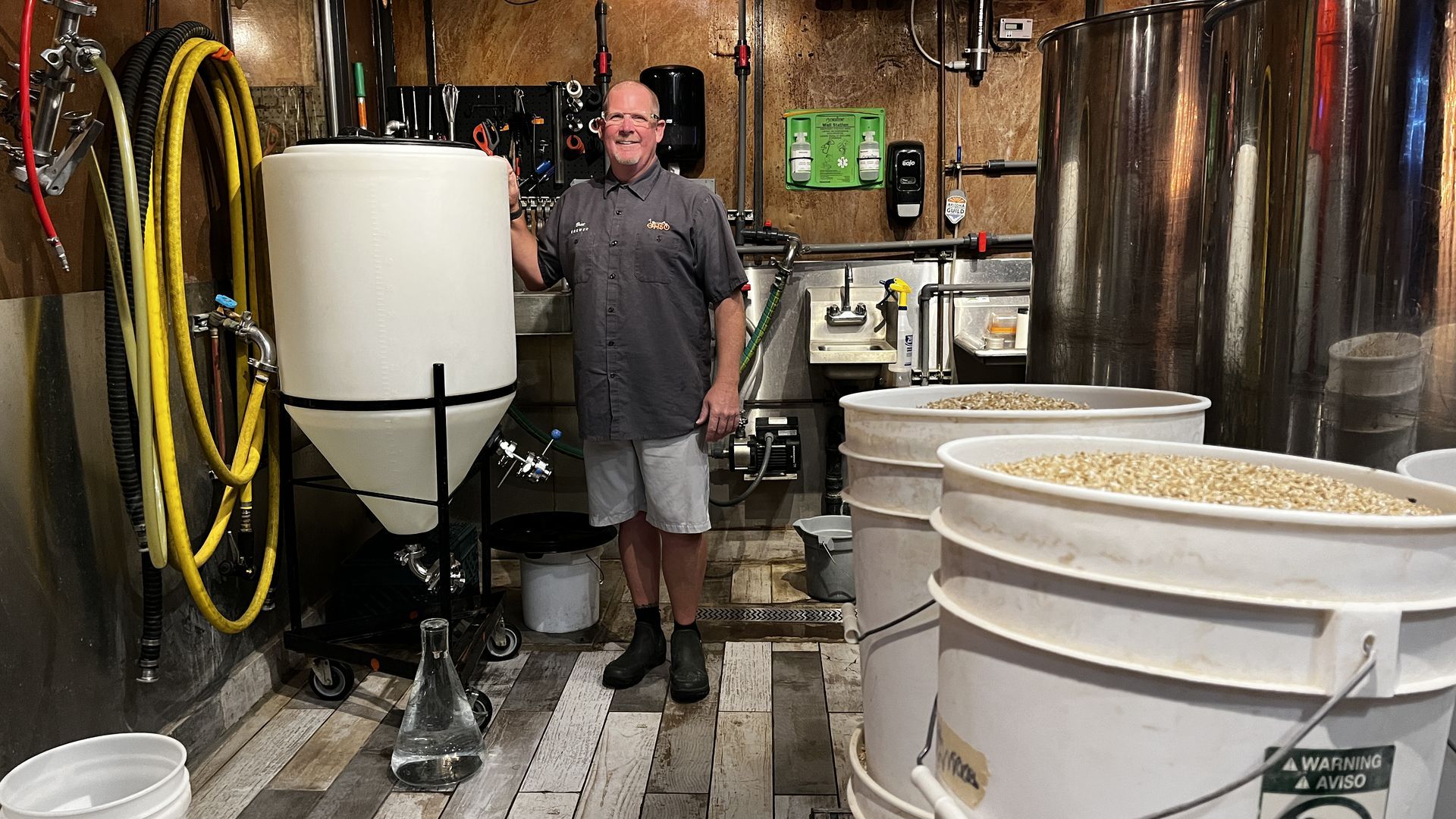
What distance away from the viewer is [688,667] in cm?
263

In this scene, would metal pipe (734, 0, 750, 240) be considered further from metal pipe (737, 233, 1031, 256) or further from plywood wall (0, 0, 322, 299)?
plywood wall (0, 0, 322, 299)

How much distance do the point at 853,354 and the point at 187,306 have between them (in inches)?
84.4

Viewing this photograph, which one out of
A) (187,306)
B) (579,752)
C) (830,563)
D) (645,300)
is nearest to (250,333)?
(187,306)

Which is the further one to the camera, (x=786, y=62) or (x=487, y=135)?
(x=786, y=62)

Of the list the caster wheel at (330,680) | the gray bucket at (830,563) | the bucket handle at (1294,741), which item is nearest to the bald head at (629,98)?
the gray bucket at (830,563)

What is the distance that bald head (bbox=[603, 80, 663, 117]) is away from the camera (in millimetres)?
2645

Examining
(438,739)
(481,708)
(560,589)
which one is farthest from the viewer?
(560,589)

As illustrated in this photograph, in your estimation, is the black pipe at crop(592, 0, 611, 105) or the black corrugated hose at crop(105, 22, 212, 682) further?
the black pipe at crop(592, 0, 611, 105)

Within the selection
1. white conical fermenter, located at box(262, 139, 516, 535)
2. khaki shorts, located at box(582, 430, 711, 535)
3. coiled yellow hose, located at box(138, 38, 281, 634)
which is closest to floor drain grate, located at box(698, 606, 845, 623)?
khaki shorts, located at box(582, 430, 711, 535)

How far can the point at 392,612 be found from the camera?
2.68m

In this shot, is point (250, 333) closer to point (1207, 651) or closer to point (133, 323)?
point (133, 323)

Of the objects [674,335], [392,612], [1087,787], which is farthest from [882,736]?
[392,612]

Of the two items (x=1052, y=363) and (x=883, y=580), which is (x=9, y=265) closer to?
(x=883, y=580)

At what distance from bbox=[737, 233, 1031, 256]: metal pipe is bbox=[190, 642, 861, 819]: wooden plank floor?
1.72m
